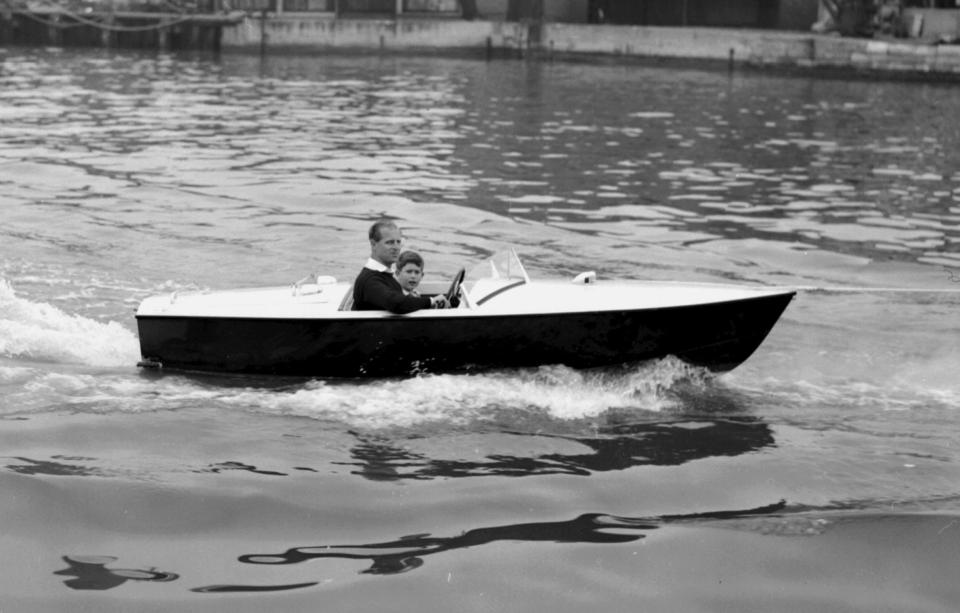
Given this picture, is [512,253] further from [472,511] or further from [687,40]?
[687,40]

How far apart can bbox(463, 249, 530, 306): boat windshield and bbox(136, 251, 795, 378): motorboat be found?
1 centimetres

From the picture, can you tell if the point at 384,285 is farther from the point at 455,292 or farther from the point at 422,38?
the point at 422,38

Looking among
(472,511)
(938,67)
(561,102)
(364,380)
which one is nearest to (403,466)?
(472,511)

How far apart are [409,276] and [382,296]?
0.31m

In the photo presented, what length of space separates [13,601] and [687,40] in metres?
42.5

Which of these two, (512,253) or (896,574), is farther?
(512,253)

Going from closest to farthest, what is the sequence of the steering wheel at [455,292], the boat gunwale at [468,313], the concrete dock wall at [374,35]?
the boat gunwale at [468,313], the steering wheel at [455,292], the concrete dock wall at [374,35]

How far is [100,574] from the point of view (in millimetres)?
7000

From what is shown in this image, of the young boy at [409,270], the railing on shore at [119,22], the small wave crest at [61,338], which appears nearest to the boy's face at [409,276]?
the young boy at [409,270]

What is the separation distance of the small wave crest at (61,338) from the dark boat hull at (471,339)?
884mm

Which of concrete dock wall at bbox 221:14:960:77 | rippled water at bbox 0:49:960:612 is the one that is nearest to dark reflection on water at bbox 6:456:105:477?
rippled water at bbox 0:49:960:612

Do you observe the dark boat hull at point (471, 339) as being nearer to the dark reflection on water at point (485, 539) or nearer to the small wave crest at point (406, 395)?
the small wave crest at point (406, 395)

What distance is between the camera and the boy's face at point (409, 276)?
9.92m

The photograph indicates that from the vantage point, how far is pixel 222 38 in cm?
5047
